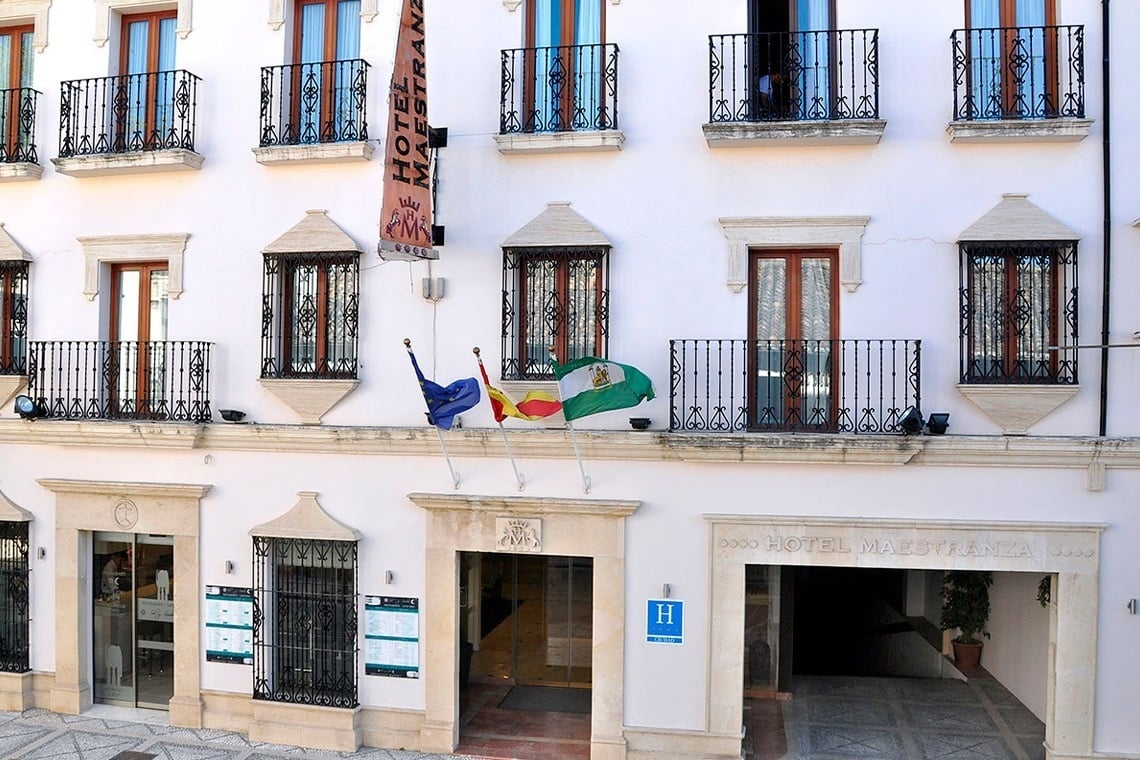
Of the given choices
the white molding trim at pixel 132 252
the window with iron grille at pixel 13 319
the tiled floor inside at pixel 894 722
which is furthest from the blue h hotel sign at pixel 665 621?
the window with iron grille at pixel 13 319

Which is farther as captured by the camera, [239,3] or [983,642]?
[983,642]

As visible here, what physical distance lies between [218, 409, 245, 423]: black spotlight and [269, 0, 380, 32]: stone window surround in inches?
202

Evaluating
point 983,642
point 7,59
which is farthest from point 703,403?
point 7,59

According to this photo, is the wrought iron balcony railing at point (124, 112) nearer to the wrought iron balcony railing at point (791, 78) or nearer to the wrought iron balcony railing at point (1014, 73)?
the wrought iron balcony railing at point (791, 78)

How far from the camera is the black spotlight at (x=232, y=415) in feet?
39.7

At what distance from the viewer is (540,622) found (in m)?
15.0

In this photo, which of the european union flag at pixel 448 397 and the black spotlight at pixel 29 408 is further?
the black spotlight at pixel 29 408

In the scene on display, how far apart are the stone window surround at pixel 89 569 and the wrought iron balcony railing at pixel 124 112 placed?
467 cm

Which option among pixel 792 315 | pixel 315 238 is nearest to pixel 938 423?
pixel 792 315

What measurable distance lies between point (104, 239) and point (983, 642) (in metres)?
15.0

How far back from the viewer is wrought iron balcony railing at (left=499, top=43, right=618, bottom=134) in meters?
11.3

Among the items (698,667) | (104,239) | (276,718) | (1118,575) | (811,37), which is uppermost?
(811,37)

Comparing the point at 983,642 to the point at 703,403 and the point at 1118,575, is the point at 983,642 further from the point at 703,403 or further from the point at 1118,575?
the point at 703,403

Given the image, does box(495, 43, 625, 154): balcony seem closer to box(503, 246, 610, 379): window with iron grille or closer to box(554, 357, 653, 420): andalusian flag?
box(503, 246, 610, 379): window with iron grille
